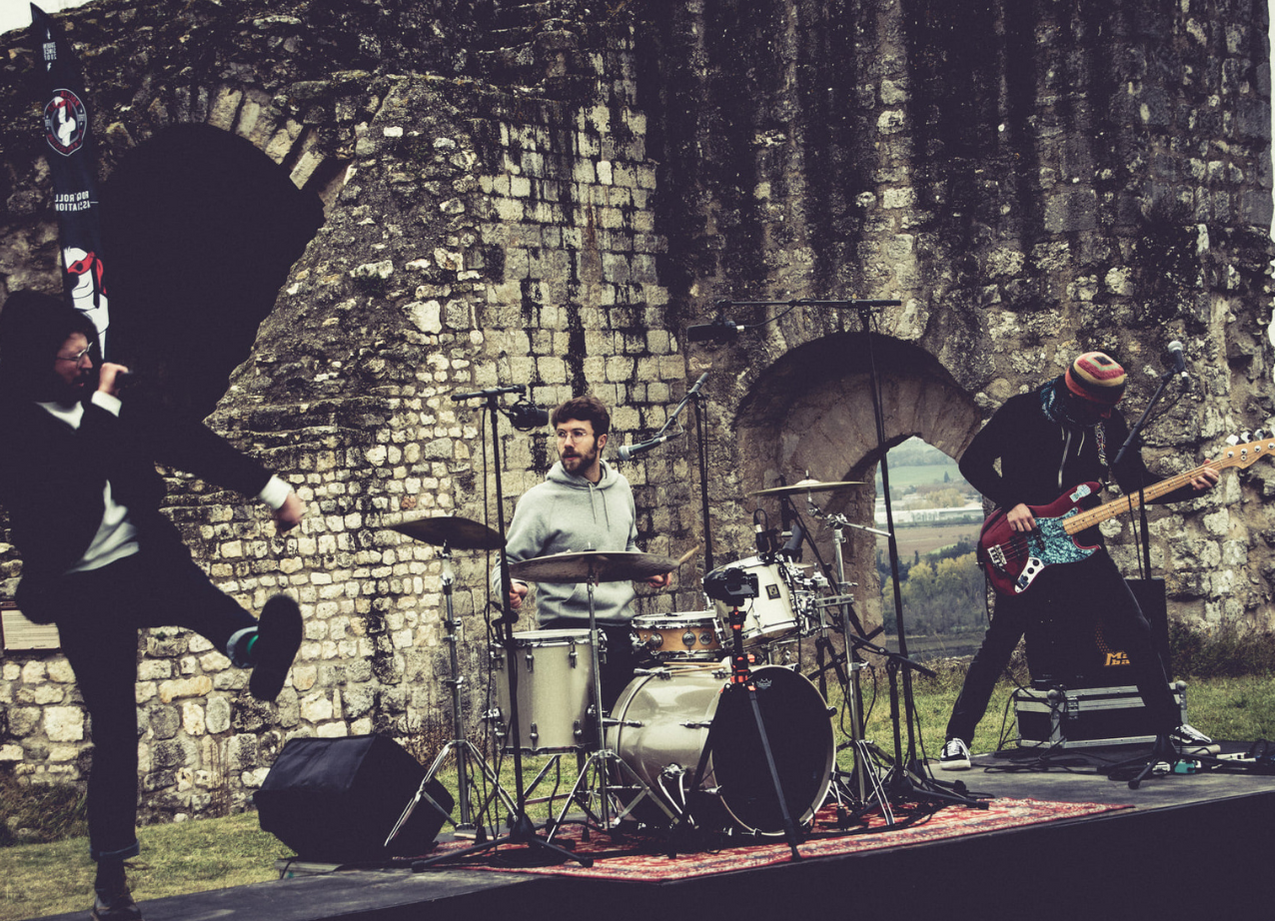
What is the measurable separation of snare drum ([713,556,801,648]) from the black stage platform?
1.23 m

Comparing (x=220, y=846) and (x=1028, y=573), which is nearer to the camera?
(x=1028, y=573)

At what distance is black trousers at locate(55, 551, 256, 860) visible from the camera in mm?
5504

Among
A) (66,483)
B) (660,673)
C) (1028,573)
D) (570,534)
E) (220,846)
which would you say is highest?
(66,483)

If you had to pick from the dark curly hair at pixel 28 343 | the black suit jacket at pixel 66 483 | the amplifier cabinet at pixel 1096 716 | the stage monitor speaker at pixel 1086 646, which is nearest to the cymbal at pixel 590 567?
the black suit jacket at pixel 66 483

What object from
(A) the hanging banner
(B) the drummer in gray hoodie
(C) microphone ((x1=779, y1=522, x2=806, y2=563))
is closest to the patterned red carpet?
(B) the drummer in gray hoodie

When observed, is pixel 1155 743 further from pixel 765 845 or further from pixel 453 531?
pixel 453 531

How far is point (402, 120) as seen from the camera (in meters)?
11.1

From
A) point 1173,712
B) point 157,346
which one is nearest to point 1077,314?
point 1173,712

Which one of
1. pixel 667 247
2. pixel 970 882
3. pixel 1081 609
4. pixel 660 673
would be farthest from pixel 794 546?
pixel 667 247

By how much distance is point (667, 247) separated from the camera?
1273 centimetres

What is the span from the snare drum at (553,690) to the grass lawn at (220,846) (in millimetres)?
1556

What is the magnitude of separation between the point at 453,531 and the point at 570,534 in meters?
0.74

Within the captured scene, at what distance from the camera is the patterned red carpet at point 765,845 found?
226 inches

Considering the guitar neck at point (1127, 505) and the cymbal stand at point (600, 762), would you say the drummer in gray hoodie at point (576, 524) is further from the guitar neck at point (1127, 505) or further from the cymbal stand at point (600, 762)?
the guitar neck at point (1127, 505)
